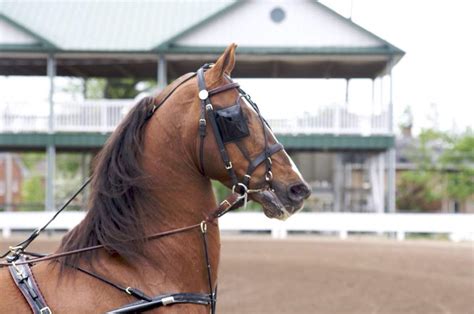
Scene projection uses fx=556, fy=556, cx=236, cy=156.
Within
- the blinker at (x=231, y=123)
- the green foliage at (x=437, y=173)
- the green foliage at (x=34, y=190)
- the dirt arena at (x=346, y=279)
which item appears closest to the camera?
the blinker at (x=231, y=123)

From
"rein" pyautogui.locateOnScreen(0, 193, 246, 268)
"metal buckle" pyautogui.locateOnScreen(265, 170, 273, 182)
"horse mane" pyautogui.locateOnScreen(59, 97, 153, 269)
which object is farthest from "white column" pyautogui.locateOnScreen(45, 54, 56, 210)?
"metal buckle" pyautogui.locateOnScreen(265, 170, 273, 182)

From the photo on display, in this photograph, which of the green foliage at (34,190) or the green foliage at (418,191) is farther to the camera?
the green foliage at (34,190)

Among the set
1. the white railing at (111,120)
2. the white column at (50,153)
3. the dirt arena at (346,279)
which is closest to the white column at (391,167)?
the white railing at (111,120)

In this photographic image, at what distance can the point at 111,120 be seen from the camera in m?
20.1

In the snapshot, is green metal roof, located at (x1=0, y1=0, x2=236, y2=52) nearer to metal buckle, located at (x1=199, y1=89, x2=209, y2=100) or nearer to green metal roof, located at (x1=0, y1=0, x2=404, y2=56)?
green metal roof, located at (x1=0, y1=0, x2=404, y2=56)

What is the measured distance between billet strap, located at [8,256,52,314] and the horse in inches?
1.3

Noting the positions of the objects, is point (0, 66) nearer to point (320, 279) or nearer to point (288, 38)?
point (288, 38)

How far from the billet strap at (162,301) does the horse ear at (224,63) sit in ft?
3.58

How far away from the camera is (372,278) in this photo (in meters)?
10.1

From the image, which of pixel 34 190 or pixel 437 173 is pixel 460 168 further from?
pixel 34 190

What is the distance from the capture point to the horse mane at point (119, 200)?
8.96ft

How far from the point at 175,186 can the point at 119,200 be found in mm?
288

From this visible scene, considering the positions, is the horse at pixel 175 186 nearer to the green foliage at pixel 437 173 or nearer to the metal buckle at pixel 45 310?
the metal buckle at pixel 45 310

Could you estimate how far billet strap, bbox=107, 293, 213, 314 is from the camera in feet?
8.50
